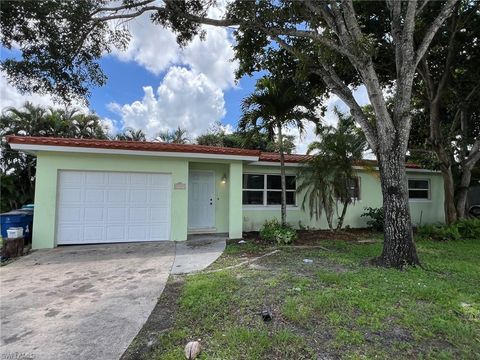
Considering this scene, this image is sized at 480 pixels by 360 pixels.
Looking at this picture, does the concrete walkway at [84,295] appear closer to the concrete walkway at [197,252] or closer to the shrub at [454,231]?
the concrete walkway at [197,252]

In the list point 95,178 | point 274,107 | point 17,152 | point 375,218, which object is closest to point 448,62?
point 375,218

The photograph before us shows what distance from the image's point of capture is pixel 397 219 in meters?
6.01

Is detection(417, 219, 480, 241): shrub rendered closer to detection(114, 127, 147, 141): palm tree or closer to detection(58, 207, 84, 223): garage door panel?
detection(58, 207, 84, 223): garage door panel

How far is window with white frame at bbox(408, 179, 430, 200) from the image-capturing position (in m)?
13.7

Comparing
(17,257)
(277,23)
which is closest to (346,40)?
A: (277,23)

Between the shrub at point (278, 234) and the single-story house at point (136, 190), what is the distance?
96 cm

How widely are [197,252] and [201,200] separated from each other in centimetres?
337

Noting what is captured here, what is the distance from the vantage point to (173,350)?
3.14 metres

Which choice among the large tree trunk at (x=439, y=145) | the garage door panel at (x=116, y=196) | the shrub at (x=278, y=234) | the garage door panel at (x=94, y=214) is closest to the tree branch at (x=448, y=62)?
the large tree trunk at (x=439, y=145)

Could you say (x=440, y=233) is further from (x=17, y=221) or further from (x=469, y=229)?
(x=17, y=221)

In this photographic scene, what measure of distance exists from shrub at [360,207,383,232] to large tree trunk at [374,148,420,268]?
5.94 m

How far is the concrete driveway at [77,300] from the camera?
10.8 feet

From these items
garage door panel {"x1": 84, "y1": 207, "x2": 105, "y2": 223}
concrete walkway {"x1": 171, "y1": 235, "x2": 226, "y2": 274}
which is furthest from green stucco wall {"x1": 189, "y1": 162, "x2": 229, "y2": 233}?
garage door panel {"x1": 84, "y1": 207, "x2": 105, "y2": 223}

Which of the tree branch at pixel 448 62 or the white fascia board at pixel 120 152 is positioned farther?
the tree branch at pixel 448 62
